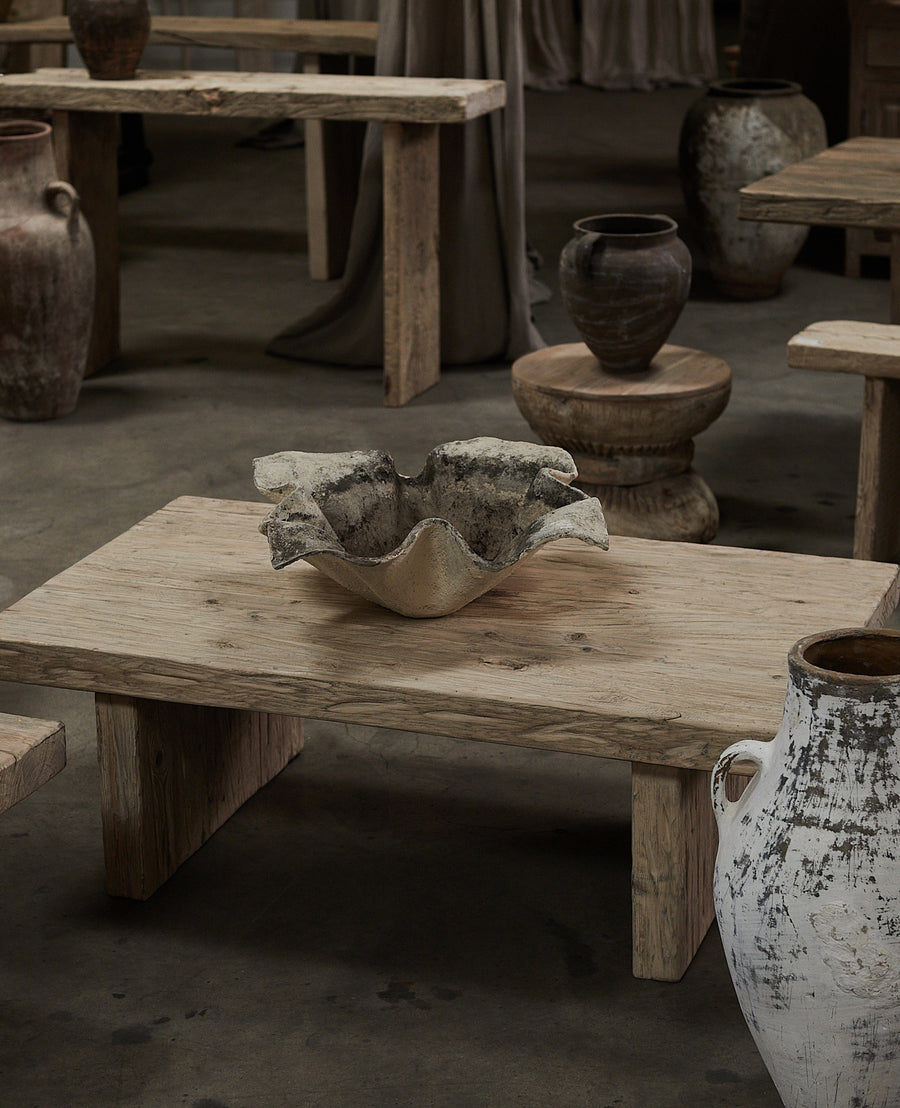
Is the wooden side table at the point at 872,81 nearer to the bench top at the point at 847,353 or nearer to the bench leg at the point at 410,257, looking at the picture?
the bench leg at the point at 410,257

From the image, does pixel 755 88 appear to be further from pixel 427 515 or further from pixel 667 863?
pixel 667 863

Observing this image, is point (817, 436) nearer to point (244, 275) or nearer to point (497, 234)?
point (497, 234)

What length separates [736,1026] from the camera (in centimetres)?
184

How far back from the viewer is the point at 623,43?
938cm

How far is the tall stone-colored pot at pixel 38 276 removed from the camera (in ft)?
12.8

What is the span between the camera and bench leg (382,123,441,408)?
4090mm

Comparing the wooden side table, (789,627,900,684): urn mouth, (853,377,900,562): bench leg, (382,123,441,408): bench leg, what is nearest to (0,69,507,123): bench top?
(382,123,441,408): bench leg

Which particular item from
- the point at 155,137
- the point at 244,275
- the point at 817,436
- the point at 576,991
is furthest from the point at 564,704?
the point at 155,137

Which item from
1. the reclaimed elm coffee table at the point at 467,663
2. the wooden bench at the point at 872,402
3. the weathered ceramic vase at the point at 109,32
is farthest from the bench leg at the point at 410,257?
the reclaimed elm coffee table at the point at 467,663

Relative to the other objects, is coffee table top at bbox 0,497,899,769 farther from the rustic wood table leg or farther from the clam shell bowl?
the rustic wood table leg

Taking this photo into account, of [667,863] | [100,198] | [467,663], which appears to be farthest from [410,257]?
[667,863]

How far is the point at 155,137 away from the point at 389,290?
176 inches

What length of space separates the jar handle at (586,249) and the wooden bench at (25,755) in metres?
1.64

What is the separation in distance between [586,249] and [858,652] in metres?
1.66
